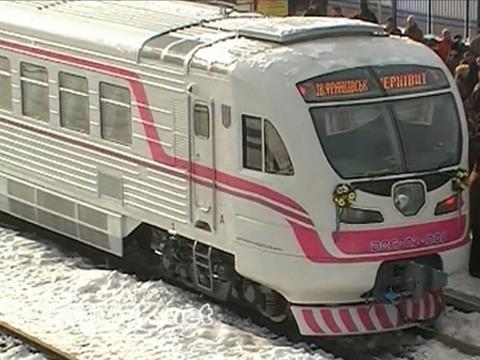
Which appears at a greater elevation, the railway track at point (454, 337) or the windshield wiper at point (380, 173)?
the windshield wiper at point (380, 173)

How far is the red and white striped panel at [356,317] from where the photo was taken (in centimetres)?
1227

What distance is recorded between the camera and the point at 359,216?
12.0m

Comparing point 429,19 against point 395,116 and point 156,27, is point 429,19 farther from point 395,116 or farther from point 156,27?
point 395,116

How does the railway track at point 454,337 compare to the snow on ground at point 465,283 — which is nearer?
the railway track at point 454,337

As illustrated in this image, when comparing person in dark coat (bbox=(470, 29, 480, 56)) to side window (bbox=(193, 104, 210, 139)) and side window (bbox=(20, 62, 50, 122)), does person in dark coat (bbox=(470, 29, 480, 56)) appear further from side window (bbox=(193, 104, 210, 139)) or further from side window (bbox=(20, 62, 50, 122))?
side window (bbox=(193, 104, 210, 139))

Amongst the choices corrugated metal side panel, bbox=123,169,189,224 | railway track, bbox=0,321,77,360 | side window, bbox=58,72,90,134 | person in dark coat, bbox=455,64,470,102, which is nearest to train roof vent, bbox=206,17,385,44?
corrugated metal side panel, bbox=123,169,189,224

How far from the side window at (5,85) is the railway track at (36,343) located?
12.5 ft

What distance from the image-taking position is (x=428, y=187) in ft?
40.2

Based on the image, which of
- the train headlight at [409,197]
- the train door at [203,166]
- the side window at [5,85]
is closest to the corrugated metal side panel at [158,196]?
the train door at [203,166]

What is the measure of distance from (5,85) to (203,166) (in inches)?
167

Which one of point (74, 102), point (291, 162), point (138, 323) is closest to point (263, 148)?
point (291, 162)

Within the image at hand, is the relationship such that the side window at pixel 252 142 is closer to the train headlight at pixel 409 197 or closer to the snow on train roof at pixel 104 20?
the train headlight at pixel 409 197

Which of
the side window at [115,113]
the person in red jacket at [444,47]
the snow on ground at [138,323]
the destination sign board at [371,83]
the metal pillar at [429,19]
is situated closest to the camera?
the destination sign board at [371,83]

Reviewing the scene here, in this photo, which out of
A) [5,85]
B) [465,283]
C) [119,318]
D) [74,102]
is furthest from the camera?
[5,85]
